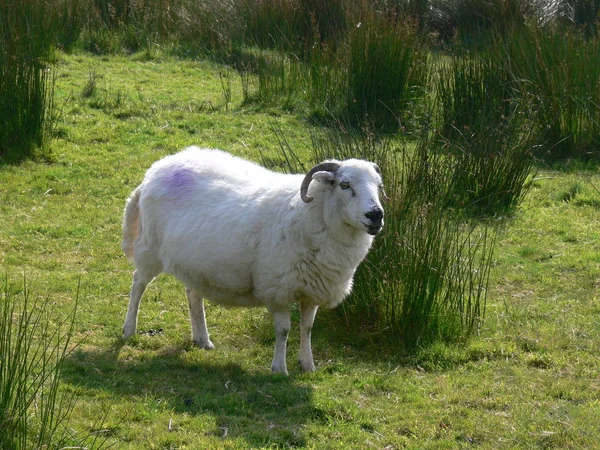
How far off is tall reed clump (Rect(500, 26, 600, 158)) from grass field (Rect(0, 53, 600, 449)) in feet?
1.75

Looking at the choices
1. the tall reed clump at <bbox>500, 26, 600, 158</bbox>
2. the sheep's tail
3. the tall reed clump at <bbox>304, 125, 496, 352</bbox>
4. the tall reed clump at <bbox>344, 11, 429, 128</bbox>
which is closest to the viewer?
the tall reed clump at <bbox>304, 125, 496, 352</bbox>

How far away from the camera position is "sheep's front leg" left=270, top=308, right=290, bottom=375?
6039 millimetres

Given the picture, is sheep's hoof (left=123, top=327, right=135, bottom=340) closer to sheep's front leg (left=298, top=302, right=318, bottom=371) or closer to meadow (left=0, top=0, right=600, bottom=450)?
meadow (left=0, top=0, right=600, bottom=450)

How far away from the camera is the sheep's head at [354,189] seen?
5.62 metres

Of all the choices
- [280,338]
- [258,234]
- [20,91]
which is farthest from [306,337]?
[20,91]

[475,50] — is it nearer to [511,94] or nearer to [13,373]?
[511,94]

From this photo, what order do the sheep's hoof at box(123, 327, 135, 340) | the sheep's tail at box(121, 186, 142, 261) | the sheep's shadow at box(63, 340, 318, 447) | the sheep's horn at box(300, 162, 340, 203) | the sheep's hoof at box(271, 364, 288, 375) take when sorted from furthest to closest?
the sheep's tail at box(121, 186, 142, 261), the sheep's hoof at box(123, 327, 135, 340), the sheep's hoof at box(271, 364, 288, 375), the sheep's horn at box(300, 162, 340, 203), the sheep's shadow at box(63, 340, 318, 447)

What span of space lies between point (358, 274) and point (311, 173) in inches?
44.2

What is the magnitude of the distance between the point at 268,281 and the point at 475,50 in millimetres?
6050

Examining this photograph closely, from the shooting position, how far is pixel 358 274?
21.9ft

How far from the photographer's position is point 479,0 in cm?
1617

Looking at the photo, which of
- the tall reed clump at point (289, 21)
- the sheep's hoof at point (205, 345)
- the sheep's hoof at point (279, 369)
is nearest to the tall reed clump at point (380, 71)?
the tall reed clump at point (289, 21)

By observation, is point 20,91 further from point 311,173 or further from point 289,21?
point 289,21

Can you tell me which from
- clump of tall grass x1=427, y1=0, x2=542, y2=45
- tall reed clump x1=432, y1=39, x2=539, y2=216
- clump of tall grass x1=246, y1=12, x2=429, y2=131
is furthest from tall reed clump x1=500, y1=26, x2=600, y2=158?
clump of tall grass x1=427, y1=0, x2=542, y2=45
